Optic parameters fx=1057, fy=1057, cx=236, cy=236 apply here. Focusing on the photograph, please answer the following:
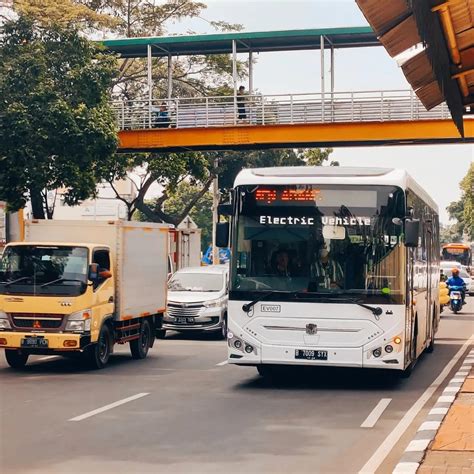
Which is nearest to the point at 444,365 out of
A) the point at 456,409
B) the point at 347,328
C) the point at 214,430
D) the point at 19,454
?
the point at 347,328

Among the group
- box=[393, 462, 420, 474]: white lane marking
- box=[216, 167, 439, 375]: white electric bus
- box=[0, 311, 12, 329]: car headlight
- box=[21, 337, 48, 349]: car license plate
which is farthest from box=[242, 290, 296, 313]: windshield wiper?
box=[393, 462, 420, 474]: white lane marking

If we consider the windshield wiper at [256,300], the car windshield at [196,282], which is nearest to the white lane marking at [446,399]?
the windshield wiper at [256,300]

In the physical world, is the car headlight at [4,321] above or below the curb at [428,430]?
above

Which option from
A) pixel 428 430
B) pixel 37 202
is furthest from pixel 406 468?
pixel 37 202

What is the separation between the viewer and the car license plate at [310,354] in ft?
45.7

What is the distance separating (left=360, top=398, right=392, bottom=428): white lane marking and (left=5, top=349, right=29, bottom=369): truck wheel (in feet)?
21.8

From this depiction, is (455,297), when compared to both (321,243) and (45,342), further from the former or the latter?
(321,243)

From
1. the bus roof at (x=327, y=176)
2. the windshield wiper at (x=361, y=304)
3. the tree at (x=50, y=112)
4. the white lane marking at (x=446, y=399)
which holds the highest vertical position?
the tree at (x=50, y=112)

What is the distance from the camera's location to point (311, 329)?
552 inches

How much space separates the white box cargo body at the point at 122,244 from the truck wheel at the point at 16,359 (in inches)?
65.9

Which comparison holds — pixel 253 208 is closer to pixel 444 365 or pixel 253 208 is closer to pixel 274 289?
pixel 274 289

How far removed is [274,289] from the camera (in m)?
14.1

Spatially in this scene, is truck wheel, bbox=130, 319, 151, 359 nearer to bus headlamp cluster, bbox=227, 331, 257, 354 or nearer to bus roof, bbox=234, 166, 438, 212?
bus headlamp cluster, bbox=227, 331, 257, 354

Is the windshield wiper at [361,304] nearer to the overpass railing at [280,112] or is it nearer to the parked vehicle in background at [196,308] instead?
the parked vehicle in background at [196,308]
